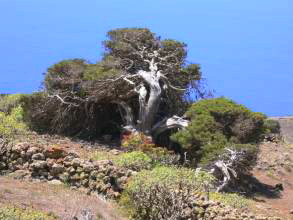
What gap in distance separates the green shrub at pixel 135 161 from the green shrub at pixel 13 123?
15.6 feet

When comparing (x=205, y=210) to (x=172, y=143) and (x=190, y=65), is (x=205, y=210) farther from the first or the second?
(x=190, y=65)

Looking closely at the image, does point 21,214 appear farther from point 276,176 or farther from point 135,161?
point 276,176

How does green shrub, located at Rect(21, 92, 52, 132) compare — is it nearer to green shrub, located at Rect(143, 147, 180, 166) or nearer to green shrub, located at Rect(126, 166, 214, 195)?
green shrub, located at Rect(143, 147, 180, 166)

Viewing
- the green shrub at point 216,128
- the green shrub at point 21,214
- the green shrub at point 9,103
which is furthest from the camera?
the green shrub at point 9,103

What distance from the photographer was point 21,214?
11469 mm

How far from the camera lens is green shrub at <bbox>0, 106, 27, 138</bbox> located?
2256 centimetres

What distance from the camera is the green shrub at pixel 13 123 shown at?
22562 mm

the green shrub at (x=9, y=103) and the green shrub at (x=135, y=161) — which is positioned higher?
→ the green shrub at (x=9, y=103)

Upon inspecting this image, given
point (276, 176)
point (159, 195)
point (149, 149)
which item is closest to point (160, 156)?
point (149, 149)

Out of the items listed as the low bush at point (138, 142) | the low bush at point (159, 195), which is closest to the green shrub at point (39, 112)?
the low bush at point (138, 142)

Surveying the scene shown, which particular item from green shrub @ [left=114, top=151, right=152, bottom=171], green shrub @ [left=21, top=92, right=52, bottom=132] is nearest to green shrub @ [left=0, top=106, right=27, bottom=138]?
green shrub @ [left=21, top=92, right=52, bottom=132]

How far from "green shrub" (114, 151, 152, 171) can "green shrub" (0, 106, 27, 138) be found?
475 centimetres

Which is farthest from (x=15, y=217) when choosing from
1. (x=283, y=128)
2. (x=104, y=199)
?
(x=283, y=128)

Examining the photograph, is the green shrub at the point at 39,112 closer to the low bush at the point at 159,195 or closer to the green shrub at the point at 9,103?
the green shrub at the point at 9,103
